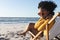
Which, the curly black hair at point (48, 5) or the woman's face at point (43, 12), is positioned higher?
the curly black hair at point (48, 5)

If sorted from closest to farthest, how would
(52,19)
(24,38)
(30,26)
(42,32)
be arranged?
(52,19)
(42,32)
(30,26)
(24,38)

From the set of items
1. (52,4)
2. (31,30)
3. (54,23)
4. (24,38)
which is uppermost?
(52,4)

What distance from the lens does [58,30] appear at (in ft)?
13.9

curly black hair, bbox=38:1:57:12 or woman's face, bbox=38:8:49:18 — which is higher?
curly black hair, bbox=38:1:57:12

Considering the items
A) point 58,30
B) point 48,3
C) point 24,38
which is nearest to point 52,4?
point 48,3

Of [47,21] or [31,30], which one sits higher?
[47,21]

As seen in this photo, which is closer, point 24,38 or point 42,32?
point 42,32

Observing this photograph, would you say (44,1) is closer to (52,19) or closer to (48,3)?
(48,3)

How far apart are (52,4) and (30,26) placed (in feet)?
2.42

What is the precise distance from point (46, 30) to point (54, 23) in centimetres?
26

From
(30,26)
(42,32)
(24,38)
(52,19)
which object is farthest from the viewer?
(24,38)

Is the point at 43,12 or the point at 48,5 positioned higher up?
the point at 48,5

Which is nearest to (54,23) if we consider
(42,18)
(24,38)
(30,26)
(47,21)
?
(47,21)

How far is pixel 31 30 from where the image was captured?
492cm
